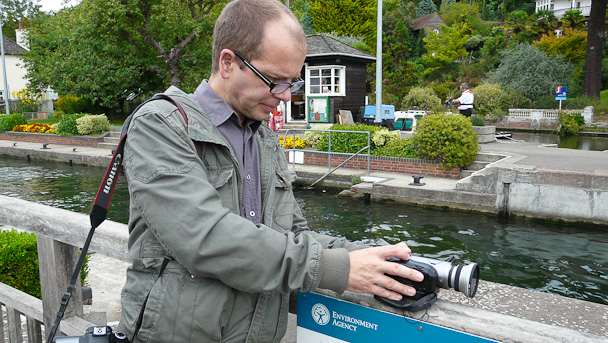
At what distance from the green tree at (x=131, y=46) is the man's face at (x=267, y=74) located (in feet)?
73.2

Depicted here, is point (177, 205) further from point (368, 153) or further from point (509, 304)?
point (368, 153)

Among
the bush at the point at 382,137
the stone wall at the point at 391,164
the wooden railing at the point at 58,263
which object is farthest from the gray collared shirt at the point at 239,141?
the bush at the point at 382,137

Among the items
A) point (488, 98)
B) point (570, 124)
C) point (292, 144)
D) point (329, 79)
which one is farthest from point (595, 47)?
point (292, 144)

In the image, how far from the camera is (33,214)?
7.51ft

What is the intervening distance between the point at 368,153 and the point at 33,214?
1131cm

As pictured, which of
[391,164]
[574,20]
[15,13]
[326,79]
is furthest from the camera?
[15,13]

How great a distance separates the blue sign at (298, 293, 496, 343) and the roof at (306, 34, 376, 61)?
20.5m

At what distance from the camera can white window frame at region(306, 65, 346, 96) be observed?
22.4 meters

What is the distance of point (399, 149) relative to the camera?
1344 cm

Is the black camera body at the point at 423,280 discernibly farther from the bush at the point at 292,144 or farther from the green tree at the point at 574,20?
the green tree at the point at 574,20

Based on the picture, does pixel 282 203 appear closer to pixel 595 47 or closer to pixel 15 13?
pixel 595 47

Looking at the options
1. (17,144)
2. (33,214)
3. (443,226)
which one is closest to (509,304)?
(33,214)

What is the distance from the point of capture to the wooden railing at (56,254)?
2061mm

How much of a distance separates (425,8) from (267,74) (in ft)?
192
